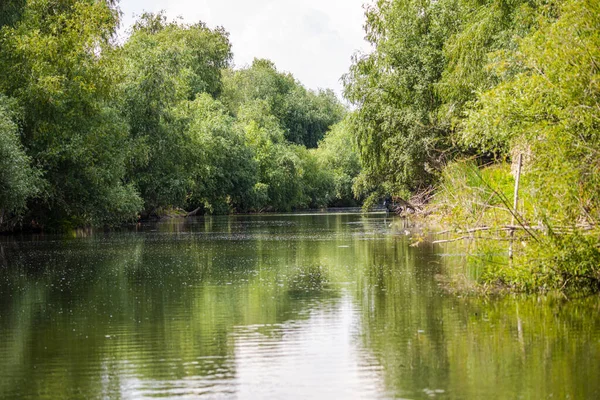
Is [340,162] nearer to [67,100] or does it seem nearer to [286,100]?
[286,100]

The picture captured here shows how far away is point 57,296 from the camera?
58.4 feet

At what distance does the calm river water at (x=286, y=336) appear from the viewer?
9.32m

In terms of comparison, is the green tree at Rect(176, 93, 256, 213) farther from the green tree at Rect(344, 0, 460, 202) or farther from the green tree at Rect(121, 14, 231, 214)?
the green tree at Rect(344, 0, 460, 202)

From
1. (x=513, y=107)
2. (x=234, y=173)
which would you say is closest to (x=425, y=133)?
(x=513, y=107)

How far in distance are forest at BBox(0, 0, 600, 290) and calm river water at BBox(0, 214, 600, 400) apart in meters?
1.64

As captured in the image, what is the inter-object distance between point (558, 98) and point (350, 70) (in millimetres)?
29387

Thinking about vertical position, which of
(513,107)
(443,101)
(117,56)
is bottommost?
(513,107)

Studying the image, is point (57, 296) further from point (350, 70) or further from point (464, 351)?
point (350, 70)

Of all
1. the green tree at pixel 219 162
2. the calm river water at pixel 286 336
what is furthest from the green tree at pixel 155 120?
the calm river water at pixel 286 336

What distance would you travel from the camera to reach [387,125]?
134 ft

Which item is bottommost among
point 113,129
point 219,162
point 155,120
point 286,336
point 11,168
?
point 286,336

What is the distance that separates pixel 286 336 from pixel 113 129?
33651mm

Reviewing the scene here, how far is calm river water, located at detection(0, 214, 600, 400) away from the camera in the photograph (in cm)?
932

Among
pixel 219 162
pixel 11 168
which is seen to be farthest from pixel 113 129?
pixel 219 162
